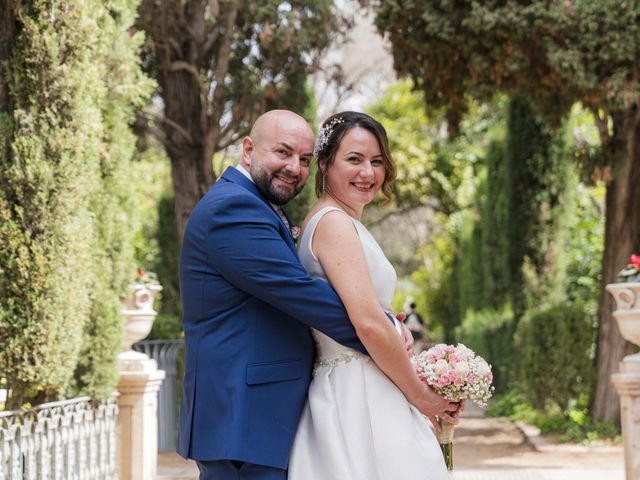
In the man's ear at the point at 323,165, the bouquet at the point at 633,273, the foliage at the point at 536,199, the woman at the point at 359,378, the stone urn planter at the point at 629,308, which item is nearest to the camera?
the woman at the point at 359,378

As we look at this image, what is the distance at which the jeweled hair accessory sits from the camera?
308 cm

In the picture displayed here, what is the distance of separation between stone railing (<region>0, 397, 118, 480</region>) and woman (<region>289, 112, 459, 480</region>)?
2.58 m

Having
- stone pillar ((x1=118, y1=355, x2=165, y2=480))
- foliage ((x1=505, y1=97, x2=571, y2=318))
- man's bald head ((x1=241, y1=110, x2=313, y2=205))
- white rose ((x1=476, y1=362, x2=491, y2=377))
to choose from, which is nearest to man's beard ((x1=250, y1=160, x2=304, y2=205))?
man's bald head ((x1=241, y1=110, x2=313, y2=205))

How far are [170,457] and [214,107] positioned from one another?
4.30 meters

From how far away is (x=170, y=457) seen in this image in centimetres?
1012

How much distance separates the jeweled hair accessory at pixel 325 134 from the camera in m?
3.08

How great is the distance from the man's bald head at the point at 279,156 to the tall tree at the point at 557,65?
241 inches

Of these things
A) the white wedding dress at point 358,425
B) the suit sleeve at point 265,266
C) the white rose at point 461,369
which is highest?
the suit sleeve at point 265,266

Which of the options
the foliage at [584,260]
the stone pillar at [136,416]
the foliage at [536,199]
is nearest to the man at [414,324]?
the foliage at [584,260]

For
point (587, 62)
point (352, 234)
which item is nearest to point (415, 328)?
point (587, 62)

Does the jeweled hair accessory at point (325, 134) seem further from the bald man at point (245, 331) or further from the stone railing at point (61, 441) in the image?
the stone railing at point (61, 441)

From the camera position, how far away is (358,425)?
114 inches

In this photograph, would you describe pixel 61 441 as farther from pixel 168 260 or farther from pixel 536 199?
pixel 536 199

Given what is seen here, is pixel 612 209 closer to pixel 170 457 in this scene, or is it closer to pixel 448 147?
pixel 170 457
